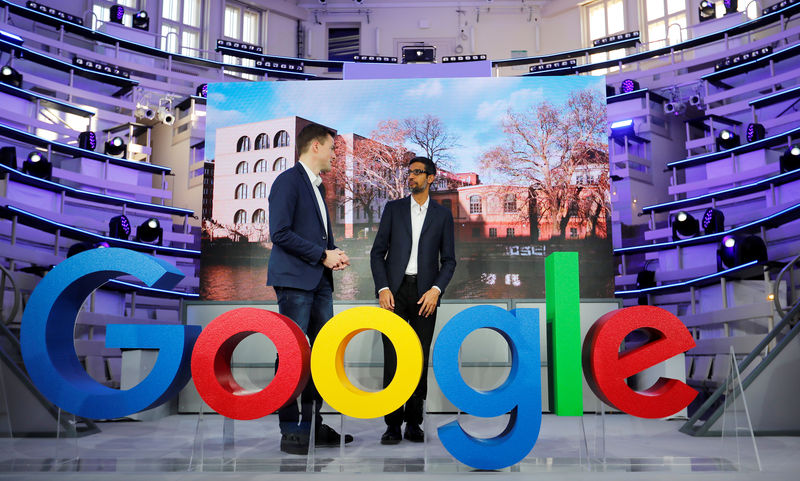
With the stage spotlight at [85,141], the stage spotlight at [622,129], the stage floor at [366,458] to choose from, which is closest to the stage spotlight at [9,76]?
the stage spotlight at [85,141]

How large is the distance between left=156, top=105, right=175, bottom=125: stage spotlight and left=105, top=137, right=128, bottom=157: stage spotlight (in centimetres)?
80

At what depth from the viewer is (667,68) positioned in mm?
10500

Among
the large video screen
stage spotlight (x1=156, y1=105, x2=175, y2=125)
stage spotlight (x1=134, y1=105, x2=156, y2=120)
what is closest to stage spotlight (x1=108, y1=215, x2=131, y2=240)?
the large video screen

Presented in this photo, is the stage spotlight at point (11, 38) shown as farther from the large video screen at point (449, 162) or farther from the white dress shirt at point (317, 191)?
the white dress shirt at point (317, 191)

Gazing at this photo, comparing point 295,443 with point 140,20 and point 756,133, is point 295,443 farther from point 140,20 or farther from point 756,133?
point 140,20

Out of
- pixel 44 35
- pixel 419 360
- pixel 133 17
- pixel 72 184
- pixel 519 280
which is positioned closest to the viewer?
pixel 419 360

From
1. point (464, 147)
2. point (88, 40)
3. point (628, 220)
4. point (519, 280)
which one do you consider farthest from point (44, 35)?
point (628, 220)

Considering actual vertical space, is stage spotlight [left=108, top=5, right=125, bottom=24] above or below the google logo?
above

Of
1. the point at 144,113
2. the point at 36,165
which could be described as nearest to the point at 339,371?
the point at 36,165

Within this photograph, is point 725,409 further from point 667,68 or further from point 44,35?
point 44,35

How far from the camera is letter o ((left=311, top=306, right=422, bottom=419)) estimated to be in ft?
7.77

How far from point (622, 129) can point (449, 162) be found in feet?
15.7

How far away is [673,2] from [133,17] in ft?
31.9

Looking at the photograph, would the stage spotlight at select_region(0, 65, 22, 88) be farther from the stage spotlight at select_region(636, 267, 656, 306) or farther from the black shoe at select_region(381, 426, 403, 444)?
the stage spotlight at select_region(636, 267, 656, 306)
